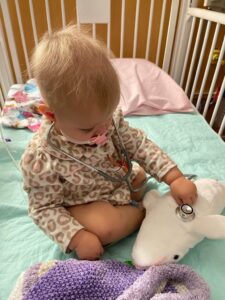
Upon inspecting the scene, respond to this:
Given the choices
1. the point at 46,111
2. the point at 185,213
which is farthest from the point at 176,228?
the point at 46,111

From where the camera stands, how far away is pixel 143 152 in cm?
75

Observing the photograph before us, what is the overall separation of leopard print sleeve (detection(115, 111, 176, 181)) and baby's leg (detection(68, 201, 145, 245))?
0.41ft

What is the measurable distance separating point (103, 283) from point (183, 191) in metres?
0.27

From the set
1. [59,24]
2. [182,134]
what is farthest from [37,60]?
[59,24]

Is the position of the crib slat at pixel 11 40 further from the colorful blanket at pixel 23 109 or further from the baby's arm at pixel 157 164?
the baby's arm at pixel 157 164

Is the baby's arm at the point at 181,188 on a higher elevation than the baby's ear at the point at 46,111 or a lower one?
lower

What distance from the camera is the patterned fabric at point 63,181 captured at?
612 mm

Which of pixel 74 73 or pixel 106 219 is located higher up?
pixel 74 73

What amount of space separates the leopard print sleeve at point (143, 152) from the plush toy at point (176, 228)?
3.4 inches

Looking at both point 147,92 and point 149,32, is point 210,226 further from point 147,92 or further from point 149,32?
point 149,32

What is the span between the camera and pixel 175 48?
5.06 ft

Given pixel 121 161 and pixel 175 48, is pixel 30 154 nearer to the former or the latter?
pixel 121 161

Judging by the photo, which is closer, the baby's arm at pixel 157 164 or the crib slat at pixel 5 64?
the baby's arm at pixel 157 164

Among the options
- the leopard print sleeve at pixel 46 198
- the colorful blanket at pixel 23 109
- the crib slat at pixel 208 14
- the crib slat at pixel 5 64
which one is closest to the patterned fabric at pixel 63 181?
the leopard print sleeve at pixel 46 198
